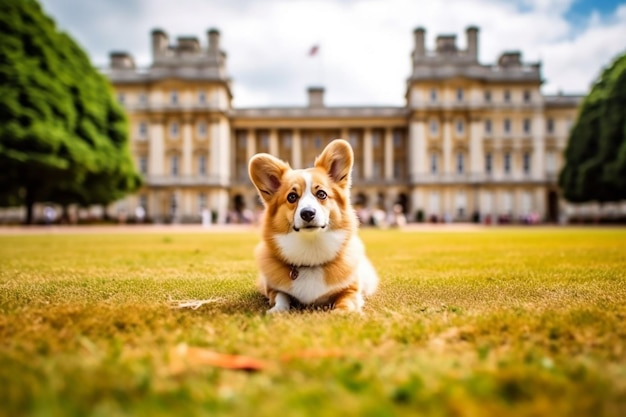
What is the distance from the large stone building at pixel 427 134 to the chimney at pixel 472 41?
4.3 inches

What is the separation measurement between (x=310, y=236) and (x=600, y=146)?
37.1 metres

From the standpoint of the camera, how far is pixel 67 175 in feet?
93.9

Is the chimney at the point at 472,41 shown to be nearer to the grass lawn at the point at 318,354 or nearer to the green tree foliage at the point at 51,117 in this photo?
the green tree foliage at the point at 51,117

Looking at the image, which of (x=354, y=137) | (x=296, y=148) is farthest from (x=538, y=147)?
(x=296, y=148)

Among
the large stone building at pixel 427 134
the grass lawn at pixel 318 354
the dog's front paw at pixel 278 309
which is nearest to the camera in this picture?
the grass lawn at pixel 318 354

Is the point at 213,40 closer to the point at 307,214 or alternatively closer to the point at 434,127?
the point at 434,127

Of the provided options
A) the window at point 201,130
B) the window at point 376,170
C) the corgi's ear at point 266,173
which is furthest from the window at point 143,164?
the corgi's ear at point 266,173

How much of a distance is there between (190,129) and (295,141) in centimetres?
1194

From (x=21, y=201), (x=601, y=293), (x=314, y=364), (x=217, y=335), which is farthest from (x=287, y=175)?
(x=21, y=201)

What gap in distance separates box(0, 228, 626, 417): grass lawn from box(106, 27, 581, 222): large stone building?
45913 millimetres

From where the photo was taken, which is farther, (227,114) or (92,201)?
(227,114)

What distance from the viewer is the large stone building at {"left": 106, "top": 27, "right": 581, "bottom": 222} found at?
5000 centimetres

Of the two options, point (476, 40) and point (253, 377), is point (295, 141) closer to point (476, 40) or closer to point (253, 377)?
point (476, 40)

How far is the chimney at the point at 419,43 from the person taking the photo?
5009cm
